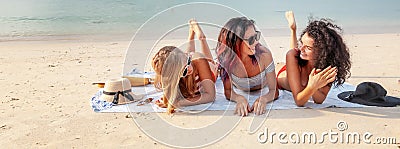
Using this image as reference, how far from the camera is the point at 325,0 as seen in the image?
73.9 feet

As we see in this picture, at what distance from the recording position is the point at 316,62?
356 centimetres

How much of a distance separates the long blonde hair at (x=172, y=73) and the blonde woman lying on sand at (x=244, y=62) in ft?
1.29

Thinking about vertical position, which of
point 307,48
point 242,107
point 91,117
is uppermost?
point 307,48

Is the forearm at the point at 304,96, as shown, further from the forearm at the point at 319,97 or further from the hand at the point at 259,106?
the hand at the point at 259,106

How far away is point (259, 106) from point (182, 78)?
2.48 feet

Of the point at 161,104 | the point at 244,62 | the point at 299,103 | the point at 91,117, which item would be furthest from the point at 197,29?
the point at 91,117

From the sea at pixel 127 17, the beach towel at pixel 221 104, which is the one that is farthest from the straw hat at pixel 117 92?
the sea at pixel 127 17

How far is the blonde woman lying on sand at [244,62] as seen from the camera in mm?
3619

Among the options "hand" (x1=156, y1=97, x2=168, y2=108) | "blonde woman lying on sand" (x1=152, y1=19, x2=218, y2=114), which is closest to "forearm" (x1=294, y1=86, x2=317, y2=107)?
"blonde woman lying on sand" (x1=152, y1=19, x2=218, y2=114)

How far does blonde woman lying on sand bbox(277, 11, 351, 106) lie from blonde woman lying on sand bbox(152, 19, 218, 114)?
81 cm

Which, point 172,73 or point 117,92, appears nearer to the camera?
point 172,73

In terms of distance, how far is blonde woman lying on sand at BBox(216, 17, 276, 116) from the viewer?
11.9 ft

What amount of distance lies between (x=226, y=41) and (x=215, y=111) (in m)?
0.67

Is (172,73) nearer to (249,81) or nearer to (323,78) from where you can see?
(249,81)
